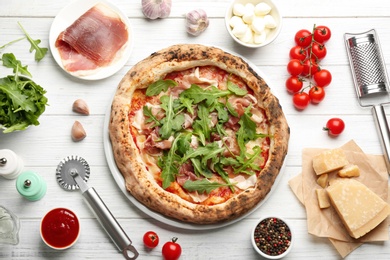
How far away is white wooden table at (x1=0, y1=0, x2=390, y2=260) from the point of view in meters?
3.70

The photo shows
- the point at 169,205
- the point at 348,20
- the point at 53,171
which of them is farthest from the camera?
the point at 348,20

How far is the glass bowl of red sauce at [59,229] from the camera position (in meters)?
3.50

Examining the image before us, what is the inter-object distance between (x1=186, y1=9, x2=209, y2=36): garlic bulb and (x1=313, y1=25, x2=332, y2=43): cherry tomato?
739mm

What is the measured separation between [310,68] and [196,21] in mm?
822

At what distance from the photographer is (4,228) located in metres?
3.53

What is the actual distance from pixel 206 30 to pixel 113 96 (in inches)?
30.9

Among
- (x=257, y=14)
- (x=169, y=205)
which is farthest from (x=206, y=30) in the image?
(x=169, y=205)

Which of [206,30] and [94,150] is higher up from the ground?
[206,30]

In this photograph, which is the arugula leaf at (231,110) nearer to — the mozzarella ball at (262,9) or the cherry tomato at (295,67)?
the cherry tomato at (295,67)

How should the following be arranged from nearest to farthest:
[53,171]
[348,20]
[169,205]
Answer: [169,205], [53,171], [348,20]

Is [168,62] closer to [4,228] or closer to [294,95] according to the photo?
[294,95]

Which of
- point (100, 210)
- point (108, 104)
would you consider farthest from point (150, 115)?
point (100, 210)

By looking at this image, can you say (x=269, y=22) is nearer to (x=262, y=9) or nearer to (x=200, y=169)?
(x=262, y=9)

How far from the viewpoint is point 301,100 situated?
12.5ft
